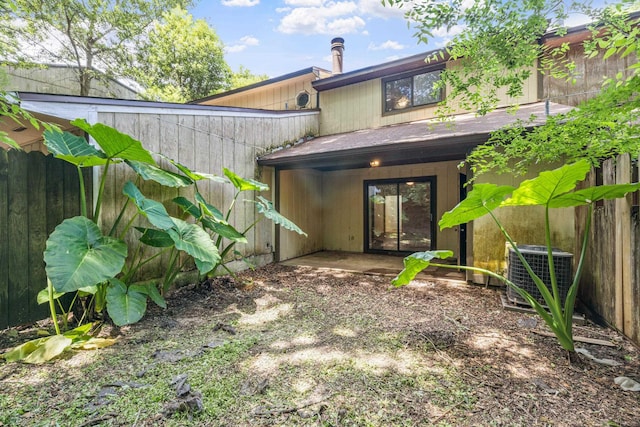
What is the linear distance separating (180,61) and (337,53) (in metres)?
10.8

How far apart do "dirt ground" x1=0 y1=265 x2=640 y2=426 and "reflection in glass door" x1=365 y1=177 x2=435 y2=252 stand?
3877mm

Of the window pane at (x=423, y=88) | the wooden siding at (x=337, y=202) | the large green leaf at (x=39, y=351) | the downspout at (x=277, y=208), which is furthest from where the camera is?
the wooden siding at (x=337, y=202)

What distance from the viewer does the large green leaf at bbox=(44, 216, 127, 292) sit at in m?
2.14

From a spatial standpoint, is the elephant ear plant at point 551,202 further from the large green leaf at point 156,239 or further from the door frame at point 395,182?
the door frame at point 395,182

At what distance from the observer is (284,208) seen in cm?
689

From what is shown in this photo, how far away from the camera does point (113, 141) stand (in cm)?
275

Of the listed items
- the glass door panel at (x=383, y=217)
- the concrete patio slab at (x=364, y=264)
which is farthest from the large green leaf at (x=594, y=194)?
the glass door panel at (x=383, y=217)

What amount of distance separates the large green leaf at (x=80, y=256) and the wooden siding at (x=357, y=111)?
645 cm

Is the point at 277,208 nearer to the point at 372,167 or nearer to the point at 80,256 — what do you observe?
the point at 372,167

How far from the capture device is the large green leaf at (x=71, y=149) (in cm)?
269

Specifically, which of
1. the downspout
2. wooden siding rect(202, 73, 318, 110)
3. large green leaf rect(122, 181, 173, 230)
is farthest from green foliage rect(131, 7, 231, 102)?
large green leaf rect(122, 181, 173, 230)

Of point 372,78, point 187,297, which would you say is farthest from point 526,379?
point 372,78

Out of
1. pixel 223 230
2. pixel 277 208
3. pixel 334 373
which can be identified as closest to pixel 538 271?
pixel 334 373

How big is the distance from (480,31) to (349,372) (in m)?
3.20
